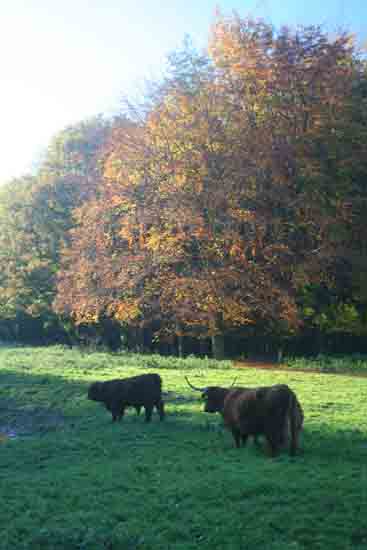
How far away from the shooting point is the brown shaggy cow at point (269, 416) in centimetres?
1043

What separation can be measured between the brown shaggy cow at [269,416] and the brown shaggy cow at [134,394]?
3178 millimetres

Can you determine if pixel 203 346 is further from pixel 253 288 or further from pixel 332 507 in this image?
pixel 332 507

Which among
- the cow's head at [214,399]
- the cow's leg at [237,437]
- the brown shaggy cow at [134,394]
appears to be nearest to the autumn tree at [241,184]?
the brown shaggy cow at [134,394]

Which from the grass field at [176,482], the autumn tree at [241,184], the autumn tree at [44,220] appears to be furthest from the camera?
the autumn tree at [44,220]

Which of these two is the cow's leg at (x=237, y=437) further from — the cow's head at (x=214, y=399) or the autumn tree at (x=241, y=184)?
the autumn tree at (x=241, y=184)

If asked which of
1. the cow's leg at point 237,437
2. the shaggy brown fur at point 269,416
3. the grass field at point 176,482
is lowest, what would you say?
the grass field at point 176,482

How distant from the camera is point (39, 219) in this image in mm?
43438

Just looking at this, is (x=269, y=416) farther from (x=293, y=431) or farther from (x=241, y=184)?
(x=241, y=184)

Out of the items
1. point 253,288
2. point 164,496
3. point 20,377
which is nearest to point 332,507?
point 164,496

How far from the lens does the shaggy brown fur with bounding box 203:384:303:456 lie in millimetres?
10430

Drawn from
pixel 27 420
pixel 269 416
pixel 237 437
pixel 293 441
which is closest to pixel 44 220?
pixel 27 420

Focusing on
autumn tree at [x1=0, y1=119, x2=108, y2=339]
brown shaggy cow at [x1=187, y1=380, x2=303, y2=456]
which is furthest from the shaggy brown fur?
autumn tree at [x1=0, y1=119, x2=108, y2=339]

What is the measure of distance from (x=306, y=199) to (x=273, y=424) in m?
19.6

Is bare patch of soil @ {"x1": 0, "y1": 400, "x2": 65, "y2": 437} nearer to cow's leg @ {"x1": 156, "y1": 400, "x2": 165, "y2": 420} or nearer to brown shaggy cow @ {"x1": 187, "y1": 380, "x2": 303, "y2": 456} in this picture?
cow's leg @ {"x1": 156, "y1": 400, "x2": 165, "y2": 420}
